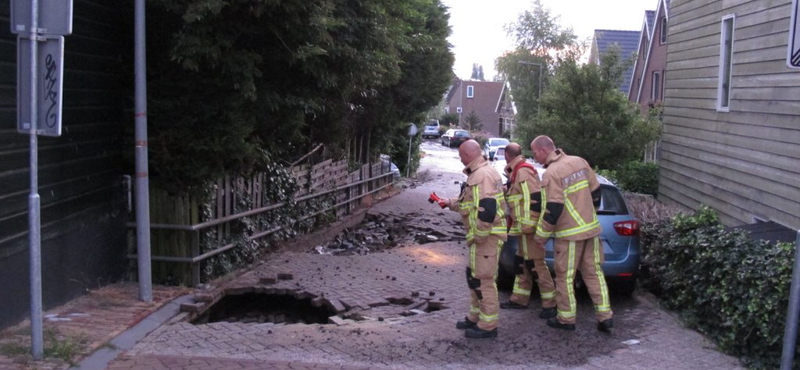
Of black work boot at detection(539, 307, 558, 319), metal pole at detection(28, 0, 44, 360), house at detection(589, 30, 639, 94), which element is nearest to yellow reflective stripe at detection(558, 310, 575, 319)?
black work boot at detection(539, 307, 558, 319)

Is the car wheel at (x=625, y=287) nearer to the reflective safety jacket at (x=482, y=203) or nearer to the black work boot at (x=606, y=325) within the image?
the black work boot at (x=606, y=325)

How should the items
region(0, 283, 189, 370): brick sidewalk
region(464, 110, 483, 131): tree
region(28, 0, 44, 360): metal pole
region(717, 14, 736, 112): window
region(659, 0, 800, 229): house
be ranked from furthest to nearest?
region(464, 110, 483, 131): tree < region(717, 14, 736, 112): window < region(659, 0, 800, 229): house < region(0, 283, 189, 370): brick sidewalk < region(28, 0, 44, 360): metal pole

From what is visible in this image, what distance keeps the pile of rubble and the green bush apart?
6.47 m

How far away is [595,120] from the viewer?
56.6 ft

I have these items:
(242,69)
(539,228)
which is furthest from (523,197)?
(242,69)

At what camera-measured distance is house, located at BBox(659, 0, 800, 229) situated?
29.2ft

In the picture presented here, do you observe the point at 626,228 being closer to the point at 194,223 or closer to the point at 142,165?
the point at 194,223

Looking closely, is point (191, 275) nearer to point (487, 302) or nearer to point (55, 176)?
point (55, 176)

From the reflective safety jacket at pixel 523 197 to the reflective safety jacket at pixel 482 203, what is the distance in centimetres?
57

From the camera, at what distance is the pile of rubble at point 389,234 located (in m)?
13.9

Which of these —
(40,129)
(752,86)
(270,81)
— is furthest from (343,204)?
(40,129)

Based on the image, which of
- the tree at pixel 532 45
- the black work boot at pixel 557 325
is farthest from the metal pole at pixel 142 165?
the tree at pixel 532 45

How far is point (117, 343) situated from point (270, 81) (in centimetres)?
376

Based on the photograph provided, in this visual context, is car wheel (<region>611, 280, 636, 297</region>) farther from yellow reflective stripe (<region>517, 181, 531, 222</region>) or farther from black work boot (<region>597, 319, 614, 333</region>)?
yellow reflective stripe (<region>517, 181, 531, 222</region>)
